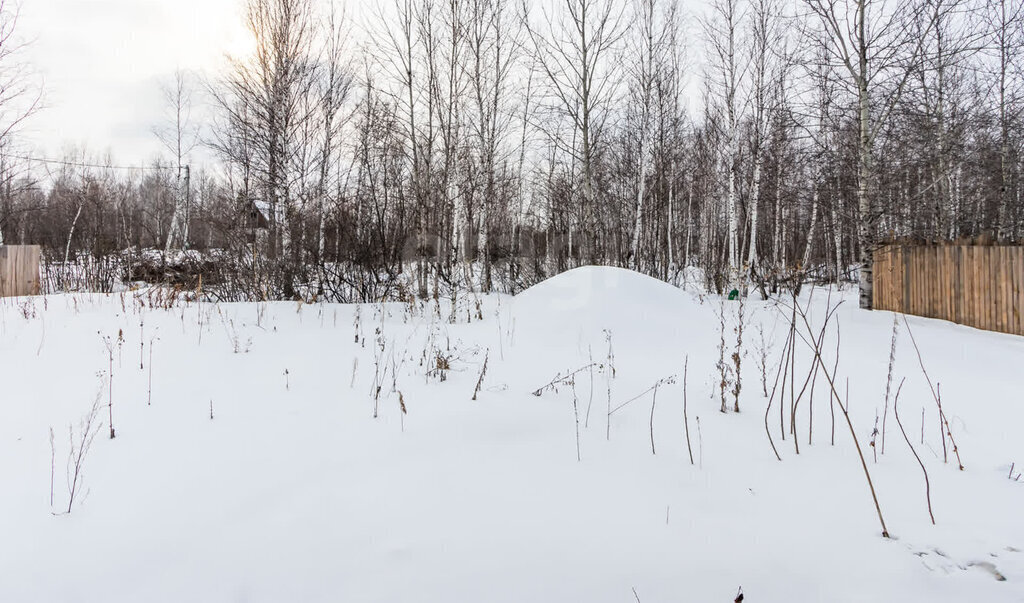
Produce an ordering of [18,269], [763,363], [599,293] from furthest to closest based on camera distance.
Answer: [18,269], [599,293], [763,363]

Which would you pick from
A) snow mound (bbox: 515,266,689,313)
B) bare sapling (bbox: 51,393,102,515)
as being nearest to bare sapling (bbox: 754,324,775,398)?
snow mound (bbox: 515,266,689,313)

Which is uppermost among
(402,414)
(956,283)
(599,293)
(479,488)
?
(956,283)

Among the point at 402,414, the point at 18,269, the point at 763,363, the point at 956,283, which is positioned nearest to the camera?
the point at 402,414

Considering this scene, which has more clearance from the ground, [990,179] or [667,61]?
[667,61]

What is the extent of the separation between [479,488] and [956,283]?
27.9 feet

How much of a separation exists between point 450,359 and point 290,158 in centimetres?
672

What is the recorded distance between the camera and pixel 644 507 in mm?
1898

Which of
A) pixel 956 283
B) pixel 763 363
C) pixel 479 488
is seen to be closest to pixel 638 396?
pixel 763 363

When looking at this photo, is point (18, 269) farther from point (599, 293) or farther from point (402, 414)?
point (599, 293)

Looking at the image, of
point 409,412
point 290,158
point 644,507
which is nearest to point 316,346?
point 409,412

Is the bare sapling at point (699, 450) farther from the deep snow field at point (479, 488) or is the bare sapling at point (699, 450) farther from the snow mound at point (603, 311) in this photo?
the snow mound at point (603, 311)

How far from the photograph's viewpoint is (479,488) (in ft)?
6.72

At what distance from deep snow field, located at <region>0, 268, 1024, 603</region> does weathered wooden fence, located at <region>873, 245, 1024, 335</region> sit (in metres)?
2.82

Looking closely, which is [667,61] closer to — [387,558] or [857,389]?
[857,389]
